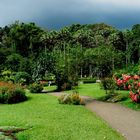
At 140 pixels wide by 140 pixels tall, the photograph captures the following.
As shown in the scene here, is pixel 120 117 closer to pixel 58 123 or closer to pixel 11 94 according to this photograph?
pixel 58 123

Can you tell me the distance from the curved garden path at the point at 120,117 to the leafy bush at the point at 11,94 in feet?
14.8

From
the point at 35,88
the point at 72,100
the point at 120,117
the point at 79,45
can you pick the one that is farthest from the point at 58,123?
the point at 79,45

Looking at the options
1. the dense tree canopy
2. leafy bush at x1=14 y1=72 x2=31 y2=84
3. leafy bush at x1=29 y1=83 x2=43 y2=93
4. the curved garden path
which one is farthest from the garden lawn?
the dense tree canopy

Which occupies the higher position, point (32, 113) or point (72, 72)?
point (72, 72)

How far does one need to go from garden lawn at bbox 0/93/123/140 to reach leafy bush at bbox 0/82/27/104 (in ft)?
13.2

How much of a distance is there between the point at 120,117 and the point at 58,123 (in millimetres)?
3154

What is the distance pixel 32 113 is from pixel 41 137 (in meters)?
6.14

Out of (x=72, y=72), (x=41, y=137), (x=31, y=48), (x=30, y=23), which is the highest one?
(x=30, y=23)

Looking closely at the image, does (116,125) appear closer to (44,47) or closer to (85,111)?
(85,111)

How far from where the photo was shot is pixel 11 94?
86.3 ft

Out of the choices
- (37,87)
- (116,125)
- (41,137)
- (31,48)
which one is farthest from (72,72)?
(31,48)

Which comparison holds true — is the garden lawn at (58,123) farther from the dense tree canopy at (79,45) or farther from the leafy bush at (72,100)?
the dense tree canopy at (79,45)

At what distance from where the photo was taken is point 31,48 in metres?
78.1

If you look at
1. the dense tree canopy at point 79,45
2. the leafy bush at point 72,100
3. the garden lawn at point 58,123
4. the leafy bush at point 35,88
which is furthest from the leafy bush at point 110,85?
the dense tree canopy at point 79,45
